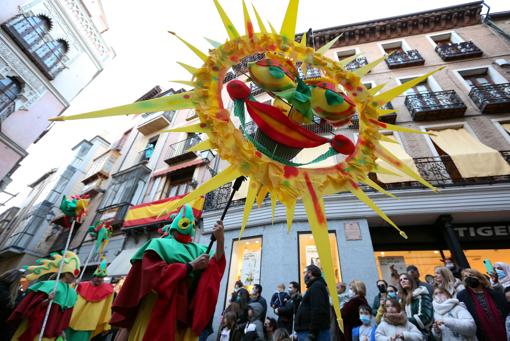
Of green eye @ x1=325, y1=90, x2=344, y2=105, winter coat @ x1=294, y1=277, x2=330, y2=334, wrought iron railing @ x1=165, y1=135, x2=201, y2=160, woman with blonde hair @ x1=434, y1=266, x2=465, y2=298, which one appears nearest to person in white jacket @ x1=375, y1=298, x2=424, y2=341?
winter coat @ x1=294, y1=277, x2=330, y2=334

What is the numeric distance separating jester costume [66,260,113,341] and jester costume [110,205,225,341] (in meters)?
3.72

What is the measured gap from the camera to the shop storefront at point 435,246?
716 centimetres

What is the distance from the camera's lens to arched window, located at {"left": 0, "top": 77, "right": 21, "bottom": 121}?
11.7 metres

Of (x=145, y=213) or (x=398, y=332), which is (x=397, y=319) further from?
(x=145, y=213)

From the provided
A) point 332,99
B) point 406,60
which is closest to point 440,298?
point 332,99

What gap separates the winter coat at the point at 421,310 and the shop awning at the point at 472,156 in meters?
5.22

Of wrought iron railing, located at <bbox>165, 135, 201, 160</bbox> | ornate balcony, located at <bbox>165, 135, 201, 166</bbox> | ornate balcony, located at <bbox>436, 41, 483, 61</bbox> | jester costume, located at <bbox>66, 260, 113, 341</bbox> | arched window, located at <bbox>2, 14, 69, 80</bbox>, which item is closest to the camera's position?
jester costume, located at <bbox>66, 260, 113, 341</bbox>

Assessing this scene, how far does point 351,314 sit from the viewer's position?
421 cm

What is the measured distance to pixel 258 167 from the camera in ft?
5.57

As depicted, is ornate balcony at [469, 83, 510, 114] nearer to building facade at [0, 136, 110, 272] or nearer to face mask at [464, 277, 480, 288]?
face mask at [464, 277, 480, 288]

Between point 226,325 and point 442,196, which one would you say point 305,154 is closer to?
point 442,196

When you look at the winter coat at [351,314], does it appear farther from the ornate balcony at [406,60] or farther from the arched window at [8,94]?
the arched window at [8,94]

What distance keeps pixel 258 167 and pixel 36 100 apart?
57.4ft

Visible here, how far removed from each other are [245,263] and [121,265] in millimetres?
5762
